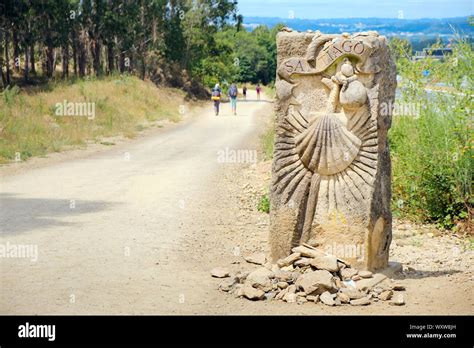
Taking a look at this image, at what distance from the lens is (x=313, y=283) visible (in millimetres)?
7906

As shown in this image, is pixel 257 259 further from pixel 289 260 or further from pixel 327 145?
pixel 327 145

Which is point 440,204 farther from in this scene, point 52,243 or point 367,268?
point 52,243

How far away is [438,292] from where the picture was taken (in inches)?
325

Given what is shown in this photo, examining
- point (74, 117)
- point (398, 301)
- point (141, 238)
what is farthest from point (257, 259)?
point (74, 117)

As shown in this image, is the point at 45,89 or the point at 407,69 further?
the point at 45,89

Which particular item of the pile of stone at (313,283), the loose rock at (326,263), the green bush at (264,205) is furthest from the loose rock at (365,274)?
the green bush at (264,205)

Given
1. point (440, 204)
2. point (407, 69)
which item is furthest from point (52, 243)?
point (407, 69)

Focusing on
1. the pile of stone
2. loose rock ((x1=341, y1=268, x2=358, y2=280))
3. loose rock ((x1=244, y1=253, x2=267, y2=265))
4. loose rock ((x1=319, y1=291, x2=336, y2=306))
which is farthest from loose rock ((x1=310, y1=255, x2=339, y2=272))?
loose rock ((x1=244, y1=253, x2=267, y2=265))

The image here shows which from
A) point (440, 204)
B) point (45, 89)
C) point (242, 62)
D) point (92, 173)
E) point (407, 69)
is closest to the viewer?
point (440, 204)

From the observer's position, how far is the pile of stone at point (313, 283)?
7.88m

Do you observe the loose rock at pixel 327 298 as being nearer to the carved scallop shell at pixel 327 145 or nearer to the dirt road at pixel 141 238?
the dirt road at pixel 141 238

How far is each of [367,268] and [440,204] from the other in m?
4.42

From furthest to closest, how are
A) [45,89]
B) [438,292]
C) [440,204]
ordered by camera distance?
1. [45,89]
2. [440,204]
3. [438,292]

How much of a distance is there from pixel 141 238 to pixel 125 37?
36435 millimetres
